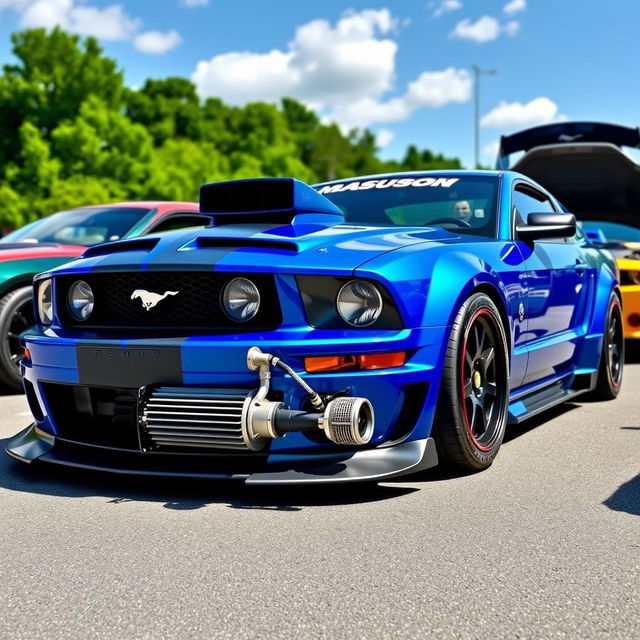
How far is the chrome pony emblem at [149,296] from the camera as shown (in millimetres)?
3543

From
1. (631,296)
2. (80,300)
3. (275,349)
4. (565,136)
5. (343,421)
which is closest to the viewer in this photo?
(343,421)

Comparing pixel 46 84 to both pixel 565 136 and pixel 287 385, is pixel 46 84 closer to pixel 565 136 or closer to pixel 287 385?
pixel 565 136

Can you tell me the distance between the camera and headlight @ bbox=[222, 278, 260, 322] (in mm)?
3441

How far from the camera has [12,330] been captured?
631cm

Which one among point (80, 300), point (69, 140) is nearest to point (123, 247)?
point (80, 300)

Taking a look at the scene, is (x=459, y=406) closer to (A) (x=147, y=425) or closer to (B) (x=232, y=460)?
(B) (x=232, y=460)

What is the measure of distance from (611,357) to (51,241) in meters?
4.16

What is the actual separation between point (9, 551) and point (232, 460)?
0.86 meters

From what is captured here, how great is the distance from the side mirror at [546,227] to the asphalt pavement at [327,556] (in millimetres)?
1182

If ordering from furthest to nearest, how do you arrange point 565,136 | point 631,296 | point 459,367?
1. point 565,136
2. point 631,296
3. point 459,367

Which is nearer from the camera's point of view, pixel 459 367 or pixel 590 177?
pixel 459 367

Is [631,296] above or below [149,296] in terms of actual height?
below

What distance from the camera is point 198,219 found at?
294 inches

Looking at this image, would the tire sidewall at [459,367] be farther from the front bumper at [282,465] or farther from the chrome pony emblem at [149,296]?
the chrome pony emblem at [149,296]
